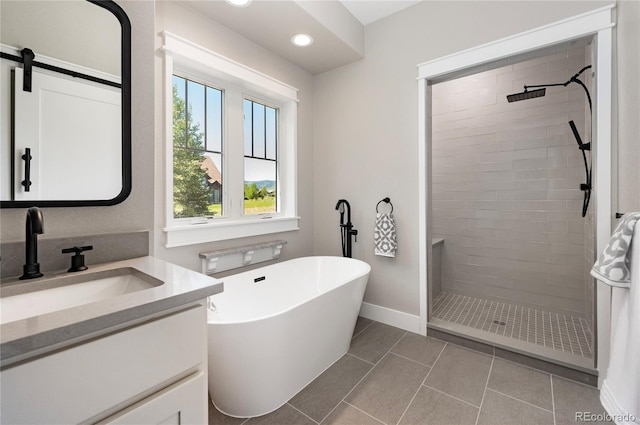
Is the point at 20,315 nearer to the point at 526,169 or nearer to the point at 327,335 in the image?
the point at 327,335

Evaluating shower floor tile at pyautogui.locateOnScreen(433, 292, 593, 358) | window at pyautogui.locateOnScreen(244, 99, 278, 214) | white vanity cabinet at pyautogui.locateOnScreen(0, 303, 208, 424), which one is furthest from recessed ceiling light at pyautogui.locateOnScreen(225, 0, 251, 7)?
shower floor tile at pyautogui.locateOnScreen(433, 292, 593, 358)

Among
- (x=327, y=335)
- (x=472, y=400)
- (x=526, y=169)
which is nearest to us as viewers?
(x=472, y=400)

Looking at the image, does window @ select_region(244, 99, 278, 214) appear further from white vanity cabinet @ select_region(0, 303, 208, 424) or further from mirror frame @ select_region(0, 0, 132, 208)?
white vanity cabinet @ select_region(0, 303, 208, 424)

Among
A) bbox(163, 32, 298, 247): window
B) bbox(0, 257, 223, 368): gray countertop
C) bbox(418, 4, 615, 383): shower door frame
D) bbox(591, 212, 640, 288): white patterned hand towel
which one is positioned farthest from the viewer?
bbox(163, 32, 298, 247): window

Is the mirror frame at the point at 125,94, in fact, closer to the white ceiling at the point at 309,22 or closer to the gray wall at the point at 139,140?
the gray wall at the point at 139,140

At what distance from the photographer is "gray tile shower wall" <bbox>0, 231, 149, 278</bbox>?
0.97 metres

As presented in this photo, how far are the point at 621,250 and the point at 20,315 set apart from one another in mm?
2247

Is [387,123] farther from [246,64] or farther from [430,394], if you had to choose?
[430,394]

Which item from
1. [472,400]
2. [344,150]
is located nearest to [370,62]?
[344,150]

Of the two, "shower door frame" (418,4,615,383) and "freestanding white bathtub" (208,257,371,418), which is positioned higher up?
"shower door frame" (418,4,615,383)

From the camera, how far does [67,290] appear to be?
1.00 metres

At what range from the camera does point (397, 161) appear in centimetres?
247

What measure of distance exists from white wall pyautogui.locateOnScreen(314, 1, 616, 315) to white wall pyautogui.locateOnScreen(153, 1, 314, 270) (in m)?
0.14

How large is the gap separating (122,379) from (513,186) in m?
3.32
